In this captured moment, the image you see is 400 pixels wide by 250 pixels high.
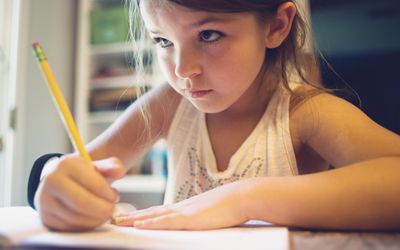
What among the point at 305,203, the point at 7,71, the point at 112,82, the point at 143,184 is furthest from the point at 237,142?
the point at 112,82

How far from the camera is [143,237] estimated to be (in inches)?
13.2

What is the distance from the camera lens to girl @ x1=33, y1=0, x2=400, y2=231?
0.40m

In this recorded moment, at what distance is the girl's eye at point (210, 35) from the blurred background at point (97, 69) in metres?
0.31

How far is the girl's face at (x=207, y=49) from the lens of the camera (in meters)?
0.52

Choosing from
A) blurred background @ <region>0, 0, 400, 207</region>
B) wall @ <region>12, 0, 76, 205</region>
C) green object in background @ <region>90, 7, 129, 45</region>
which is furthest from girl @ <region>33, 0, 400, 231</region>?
green object in background @ <region>90, 7, 129, 45</region>

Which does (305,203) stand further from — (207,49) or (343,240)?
(207,49)

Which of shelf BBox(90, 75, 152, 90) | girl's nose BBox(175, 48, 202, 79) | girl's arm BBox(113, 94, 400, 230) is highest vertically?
girl's nose BBox(175, 48, 202, 79)

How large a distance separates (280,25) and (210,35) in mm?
164

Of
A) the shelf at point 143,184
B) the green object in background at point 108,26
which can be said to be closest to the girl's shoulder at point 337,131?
the shelf at point 143,184

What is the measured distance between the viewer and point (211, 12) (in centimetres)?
51

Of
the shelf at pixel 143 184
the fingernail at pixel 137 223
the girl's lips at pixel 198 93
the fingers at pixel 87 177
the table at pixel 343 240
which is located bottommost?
the shelf at pixel 143 184

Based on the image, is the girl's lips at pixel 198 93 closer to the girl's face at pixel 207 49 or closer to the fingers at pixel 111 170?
the girl's face at pixel 207 49

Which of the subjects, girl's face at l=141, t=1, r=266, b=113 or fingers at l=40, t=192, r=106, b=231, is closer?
fingers at l=40, t=192, r=106, b=231

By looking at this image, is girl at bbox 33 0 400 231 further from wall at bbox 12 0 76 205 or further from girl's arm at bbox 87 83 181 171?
wall at bbox 12 0 76 205
